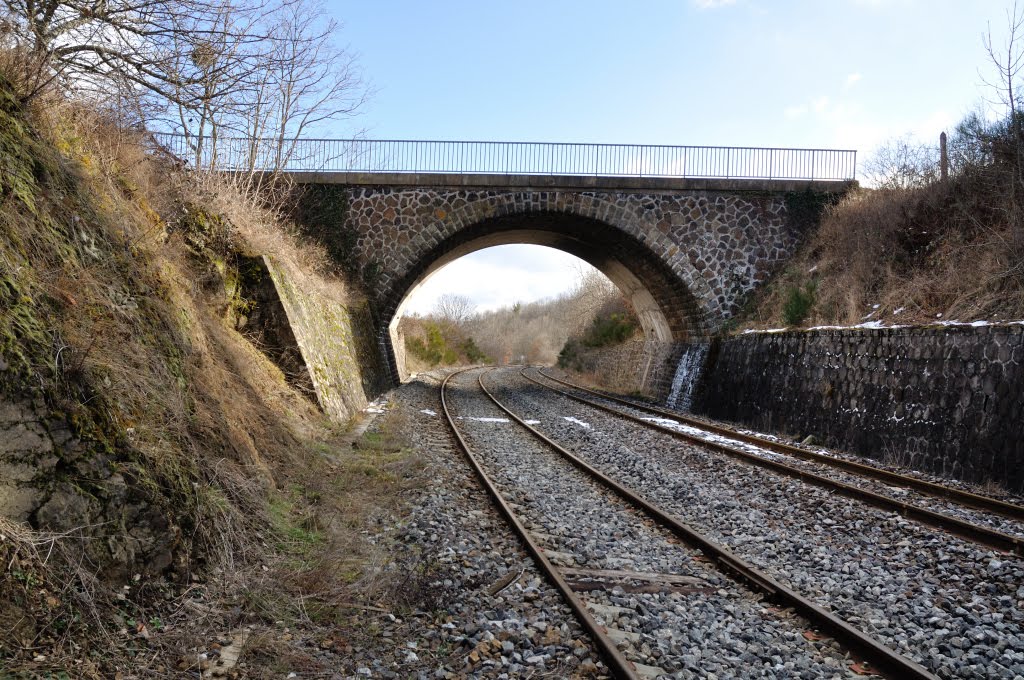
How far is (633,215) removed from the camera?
59.2 ft

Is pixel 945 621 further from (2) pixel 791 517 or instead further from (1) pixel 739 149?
(1) pixel 739 149

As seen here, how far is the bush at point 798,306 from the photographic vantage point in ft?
48.2

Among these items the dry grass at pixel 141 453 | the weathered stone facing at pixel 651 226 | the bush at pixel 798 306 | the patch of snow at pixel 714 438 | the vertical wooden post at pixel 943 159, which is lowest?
the patch of snow at pixel 714 438

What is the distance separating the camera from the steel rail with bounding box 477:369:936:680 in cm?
335

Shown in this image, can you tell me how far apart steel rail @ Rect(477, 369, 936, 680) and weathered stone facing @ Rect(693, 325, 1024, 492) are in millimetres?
4237

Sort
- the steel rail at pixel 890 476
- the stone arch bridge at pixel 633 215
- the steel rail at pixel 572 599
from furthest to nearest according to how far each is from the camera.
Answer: the stone arch bridge at pixel 633 215
the steel rail at pixel 890 476
the steel rail at pixel 572 599

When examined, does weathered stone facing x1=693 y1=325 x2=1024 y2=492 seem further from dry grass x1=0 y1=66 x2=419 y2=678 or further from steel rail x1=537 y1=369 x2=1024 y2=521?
dry grass x1=0 y1=66 x2=419 y2=678

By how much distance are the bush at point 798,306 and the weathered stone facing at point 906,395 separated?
55.8 inches

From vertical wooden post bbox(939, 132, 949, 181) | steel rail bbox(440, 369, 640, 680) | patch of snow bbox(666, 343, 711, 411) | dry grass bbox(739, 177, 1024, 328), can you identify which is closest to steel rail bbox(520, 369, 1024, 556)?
steel rail bbox(440, 369, 640, 680)

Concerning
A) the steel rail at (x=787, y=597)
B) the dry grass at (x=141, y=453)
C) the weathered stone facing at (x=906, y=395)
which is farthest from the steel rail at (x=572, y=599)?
the weathered stone facing at (x=906, y=395)

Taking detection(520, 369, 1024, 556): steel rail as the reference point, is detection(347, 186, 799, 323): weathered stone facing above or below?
above

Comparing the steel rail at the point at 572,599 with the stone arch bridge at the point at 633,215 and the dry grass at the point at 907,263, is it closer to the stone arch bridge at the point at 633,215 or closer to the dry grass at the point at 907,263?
the dry grass at the point at 907,263

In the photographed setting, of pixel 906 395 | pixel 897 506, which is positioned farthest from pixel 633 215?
pixel 897 506

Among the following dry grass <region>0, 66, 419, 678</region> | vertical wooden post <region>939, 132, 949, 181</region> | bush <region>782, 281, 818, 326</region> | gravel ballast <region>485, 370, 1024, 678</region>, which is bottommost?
gravel ballast <region>485, 370, 1024, 678</region>
